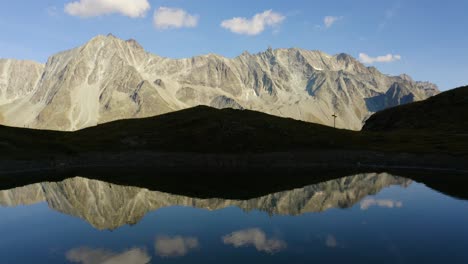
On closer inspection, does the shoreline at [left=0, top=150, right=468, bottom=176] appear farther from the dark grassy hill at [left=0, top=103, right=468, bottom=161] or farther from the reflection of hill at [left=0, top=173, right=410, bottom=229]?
the reflection of hill at [left=0, top=173, right=410, bottom=229]

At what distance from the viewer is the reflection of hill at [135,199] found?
64375mm

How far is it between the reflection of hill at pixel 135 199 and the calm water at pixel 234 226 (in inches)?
7.8

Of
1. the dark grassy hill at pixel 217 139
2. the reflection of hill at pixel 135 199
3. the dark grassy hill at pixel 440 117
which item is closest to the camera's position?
the reflection of hill at pixel 135 199

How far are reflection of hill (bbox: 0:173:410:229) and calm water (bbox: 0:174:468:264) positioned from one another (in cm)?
20

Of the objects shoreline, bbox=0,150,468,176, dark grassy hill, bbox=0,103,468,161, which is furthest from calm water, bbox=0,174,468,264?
dark grassy hill, bbox=0,103,468,161

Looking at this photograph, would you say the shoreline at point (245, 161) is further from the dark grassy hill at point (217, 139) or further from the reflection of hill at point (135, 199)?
the reflection of hill at point (135, 199)

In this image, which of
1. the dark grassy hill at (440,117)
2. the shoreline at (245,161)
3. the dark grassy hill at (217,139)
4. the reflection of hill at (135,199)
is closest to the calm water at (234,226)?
the reflection of hill at (135,199)

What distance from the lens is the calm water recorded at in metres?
40.7

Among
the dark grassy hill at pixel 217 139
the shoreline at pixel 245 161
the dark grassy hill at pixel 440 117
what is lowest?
the shoreline at pixel 245 161

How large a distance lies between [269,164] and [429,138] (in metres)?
61.9

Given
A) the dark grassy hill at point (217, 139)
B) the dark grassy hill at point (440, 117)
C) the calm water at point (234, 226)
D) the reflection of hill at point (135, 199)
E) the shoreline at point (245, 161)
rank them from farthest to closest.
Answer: the dark grassy hill at point (440, 117), the dark grassy hill at point (217, 139), the shoreline at point (245, 161), the reflection of hill at point (135, 199), the calm water at point (234, 226)

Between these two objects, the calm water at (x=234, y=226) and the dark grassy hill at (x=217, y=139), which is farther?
the dark grassy hill at (x=217, y=139)

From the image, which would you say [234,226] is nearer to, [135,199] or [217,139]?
[135,199]

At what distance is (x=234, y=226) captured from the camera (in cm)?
5400
